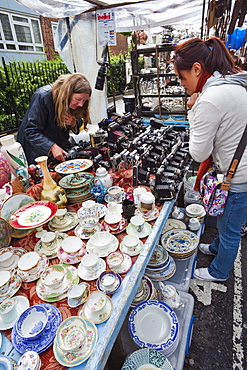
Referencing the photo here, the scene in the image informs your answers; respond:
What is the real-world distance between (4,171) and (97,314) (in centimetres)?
121

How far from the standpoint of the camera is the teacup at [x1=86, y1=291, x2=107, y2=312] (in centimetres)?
106

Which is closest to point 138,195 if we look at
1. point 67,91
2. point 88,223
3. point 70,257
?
point 88,223

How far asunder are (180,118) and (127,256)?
13.3ft

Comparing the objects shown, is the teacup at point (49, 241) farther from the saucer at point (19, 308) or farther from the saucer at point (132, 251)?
the saucer at point (132, 251)

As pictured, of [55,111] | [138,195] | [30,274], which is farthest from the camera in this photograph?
[55,111]

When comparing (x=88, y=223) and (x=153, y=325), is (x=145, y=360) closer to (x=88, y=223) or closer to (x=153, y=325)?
(x=153, y=325)

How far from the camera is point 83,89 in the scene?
2.30m

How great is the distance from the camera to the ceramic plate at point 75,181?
1902 millimetres

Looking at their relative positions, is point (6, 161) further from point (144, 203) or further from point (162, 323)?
point (162, 323)

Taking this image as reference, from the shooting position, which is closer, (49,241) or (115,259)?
(115,259)

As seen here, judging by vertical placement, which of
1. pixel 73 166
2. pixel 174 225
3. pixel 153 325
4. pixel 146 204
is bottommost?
pixel 174 225

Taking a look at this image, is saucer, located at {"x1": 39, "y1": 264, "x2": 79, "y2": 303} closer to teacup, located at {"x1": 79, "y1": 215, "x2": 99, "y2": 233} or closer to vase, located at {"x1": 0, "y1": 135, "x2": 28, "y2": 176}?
teacup, located at {"x1": 79, "y1": 215, "x2": 99, "y2": 233}

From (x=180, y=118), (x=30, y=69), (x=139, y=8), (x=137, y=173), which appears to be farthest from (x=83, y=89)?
(x=30, y=69)

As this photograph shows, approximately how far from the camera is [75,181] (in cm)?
195
